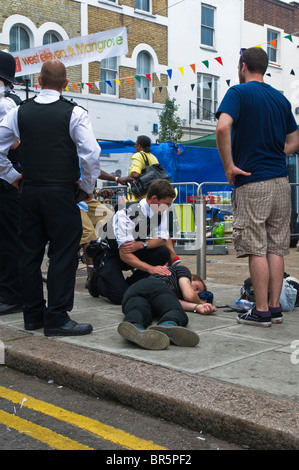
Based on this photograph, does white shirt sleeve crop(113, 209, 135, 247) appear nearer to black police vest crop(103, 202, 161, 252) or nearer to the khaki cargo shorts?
black police vest crop(103, 202, 161, 252)

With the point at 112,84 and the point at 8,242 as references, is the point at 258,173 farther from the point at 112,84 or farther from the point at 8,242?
the point at 112,84

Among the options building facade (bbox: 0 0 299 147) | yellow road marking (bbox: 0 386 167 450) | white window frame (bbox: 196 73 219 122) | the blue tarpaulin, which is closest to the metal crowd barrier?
the blue tarpaulin

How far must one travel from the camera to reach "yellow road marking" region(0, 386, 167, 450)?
266 centimetres

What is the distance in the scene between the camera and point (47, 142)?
14.0ft

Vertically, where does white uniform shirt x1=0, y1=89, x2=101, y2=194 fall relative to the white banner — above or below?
below

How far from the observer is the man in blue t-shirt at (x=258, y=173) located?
4500 millimetres

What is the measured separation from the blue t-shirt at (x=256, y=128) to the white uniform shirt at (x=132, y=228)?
4.00 ft

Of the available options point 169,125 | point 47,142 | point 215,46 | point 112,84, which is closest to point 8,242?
point 47,142

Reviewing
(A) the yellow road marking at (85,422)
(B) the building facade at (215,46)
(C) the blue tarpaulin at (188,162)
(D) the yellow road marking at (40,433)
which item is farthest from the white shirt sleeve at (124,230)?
(B) the building facade at (215,46)

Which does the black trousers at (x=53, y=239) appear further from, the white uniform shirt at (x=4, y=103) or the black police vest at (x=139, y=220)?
the black police vest at (x=139, y=220)

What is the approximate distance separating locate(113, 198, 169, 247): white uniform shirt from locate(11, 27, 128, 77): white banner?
8367mm

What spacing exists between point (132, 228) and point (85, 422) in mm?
2719

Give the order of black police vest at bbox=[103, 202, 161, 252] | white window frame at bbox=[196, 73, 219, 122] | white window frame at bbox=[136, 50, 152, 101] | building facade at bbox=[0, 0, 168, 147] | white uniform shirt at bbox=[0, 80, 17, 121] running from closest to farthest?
white uniform shirt at bbox=[0, 80, 17, 121] < black police vest at bbox=[103, 202, 161, 252] < building facade at bbox=[0, 0, 168, 147] < white window frame at bbox=[136, 50, 152, 101] < white window frame at bbox=[196, 73, 219, 122]
